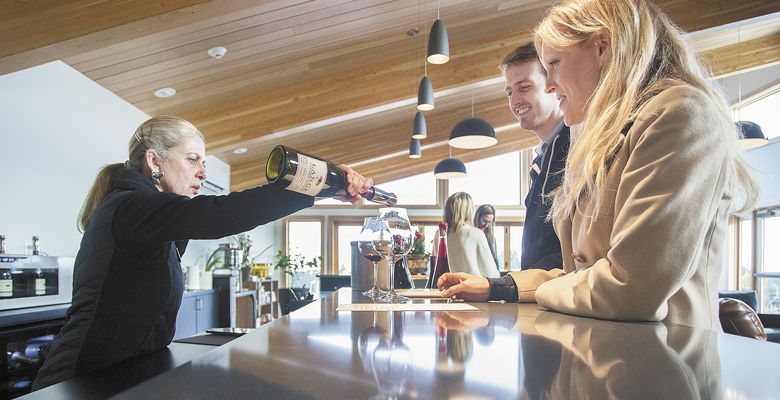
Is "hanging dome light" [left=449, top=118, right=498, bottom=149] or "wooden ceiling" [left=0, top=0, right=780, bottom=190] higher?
"wooden ceiling" [left=0, top=0, right=780, bottom=190]

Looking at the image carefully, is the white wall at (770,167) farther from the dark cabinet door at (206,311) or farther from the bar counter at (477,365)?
the bar counter at (477,365)

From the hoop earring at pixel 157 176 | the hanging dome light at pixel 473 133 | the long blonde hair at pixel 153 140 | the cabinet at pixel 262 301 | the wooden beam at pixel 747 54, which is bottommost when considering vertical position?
the cabinet at pixel 262 301

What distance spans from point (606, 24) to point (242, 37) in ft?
11.0

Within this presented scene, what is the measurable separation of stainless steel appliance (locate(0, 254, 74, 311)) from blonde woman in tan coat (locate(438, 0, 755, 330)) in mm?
2670

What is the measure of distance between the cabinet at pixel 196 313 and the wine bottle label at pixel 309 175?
3.55 meters

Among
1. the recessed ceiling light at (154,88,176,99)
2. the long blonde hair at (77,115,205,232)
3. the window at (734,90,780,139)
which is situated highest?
the window at (734,90,780,139)

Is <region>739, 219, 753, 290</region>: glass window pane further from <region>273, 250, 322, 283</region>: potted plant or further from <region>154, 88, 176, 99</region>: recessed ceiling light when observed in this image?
<region>154, 88, 176, 99</region>: recessed ceiling light

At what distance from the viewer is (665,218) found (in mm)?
812

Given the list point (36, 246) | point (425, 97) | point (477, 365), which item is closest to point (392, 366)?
point (477, 365)

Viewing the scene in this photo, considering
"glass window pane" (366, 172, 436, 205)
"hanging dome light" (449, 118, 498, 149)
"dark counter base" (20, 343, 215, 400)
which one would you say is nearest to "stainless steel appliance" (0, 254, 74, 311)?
"dark counter base" (20, 343, 215, 400)

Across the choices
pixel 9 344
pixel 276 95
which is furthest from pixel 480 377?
pixel 276 95

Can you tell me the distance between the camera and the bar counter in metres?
0.39

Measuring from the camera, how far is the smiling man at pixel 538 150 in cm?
161

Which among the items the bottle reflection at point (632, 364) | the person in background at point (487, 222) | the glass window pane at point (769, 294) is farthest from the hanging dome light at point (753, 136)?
the bottle reflection at point (632, 364)
